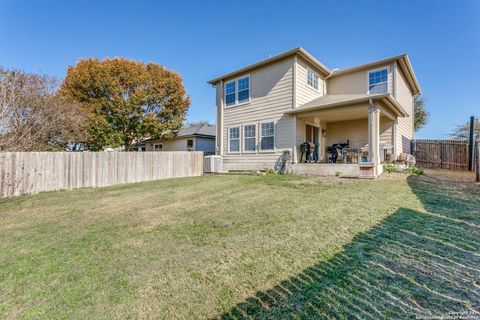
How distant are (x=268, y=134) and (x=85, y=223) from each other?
341 inches

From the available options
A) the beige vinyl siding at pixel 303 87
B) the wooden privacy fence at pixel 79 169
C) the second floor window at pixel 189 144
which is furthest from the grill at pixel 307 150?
the second floor window at pixel 189 144

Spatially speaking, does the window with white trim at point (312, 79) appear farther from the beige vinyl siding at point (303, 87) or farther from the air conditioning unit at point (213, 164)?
the air conditioning unit at point (213, 164)

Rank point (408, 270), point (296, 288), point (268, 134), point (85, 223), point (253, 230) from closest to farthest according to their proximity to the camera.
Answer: point (296, 288)
point (408, 270)
point (253, 230)
point (85, 223)
point (268, 134)

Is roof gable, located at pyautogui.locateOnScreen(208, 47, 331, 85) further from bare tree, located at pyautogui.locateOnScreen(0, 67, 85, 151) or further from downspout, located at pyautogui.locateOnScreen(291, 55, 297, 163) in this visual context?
bare tree, located at pyautogui.locateOnScreen(0, 67, 85, 151)

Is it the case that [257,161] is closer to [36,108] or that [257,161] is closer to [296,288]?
[296,288]

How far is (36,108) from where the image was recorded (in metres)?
12.3

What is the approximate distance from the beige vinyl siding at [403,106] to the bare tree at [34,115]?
1698 cm

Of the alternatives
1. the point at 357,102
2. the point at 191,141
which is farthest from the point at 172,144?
the point at 357,102

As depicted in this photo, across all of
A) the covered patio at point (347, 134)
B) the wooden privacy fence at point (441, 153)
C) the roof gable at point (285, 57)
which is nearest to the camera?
the covered patio at point (347, 134)

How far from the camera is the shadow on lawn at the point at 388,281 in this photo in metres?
1.92

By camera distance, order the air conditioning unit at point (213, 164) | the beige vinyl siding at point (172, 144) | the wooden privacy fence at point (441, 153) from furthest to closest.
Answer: the beige vinyl siding at point (172, 144) → the air conditioning unit at point (213, 164) → the wooden privacy fence at point (441, 153)

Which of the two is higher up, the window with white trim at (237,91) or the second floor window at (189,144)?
the window with white trim at (237,91)

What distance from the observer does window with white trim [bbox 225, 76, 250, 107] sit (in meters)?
12.8

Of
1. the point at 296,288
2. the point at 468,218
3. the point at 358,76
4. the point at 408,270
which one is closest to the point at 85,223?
the point at 296,288
